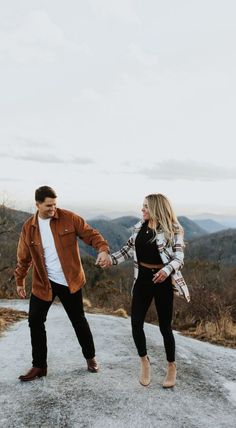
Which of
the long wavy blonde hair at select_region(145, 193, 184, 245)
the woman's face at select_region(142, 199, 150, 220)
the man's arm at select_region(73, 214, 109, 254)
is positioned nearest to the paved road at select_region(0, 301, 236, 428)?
the man's arm at select_region(73, 214, 109, 254)

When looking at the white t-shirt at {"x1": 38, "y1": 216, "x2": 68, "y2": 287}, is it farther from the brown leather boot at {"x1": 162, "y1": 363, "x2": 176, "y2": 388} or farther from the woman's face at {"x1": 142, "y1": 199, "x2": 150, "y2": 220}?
the brown leather boot at {"x1": 162, "y1": 363, "x2": 176, "y2": 388}

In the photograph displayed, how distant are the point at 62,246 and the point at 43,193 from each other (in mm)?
554

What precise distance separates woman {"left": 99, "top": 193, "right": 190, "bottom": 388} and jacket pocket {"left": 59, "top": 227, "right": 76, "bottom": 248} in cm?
59

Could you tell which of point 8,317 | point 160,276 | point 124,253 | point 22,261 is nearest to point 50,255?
point 22,261

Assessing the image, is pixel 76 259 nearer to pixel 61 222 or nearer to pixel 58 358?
pixel 61 222

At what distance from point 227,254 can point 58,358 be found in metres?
116

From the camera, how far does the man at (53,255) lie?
4500 mm

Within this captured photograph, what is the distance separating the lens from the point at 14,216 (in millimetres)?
33750

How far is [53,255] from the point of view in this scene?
179 inches

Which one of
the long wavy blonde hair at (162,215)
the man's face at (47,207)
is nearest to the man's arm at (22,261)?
the man's face at (47,207)

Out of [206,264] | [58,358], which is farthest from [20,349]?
[206,264]

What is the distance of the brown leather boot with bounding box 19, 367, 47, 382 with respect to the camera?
179 inches

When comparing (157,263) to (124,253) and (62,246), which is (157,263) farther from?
(62,246)

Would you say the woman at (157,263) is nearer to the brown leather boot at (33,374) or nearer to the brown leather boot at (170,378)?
the brown leather boot at (170,378)
